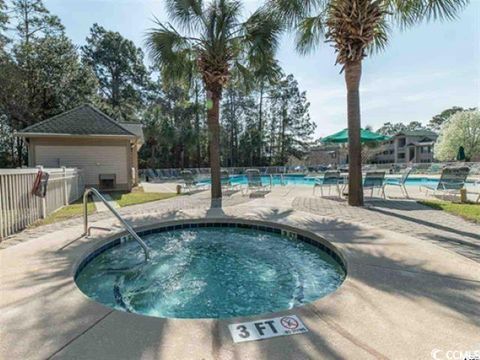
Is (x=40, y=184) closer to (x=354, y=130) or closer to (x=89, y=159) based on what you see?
(x=89, y=159)

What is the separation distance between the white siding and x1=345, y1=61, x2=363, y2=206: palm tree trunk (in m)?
10.4

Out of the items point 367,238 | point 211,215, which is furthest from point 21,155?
point 367,238

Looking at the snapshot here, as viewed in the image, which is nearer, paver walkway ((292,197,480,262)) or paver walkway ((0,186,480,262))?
paver walkway ((292,197,480,262))

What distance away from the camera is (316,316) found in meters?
2.35

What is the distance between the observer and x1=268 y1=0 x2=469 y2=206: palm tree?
714cm

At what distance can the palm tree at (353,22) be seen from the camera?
7145 mm

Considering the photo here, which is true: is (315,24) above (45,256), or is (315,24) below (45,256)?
above

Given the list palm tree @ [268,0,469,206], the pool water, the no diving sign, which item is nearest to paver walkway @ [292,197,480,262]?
palm tree @ [268,0,469,206]

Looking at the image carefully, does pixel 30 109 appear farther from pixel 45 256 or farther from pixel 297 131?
pixel 297 131

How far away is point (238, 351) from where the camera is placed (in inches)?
74.9

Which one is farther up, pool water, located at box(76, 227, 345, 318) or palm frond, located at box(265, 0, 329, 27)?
palm frond, located at box(265, 0, 329, 27)

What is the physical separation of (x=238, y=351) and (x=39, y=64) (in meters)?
25.3

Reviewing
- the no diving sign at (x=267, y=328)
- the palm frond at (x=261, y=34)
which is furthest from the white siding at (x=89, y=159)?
the no diving sign at (x=267, y=328)

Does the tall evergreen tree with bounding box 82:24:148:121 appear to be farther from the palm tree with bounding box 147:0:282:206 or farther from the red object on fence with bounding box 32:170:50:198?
the red object on fence with bounding box 32:170:50:198
